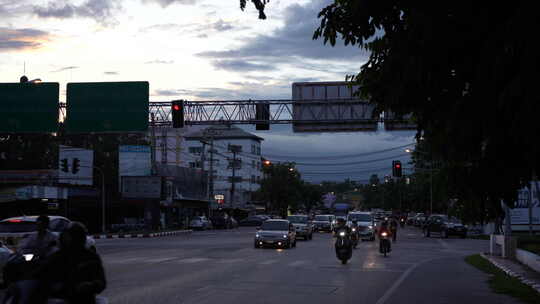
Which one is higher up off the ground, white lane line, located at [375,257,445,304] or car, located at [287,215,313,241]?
white lane line, located at [375,257,445,304]

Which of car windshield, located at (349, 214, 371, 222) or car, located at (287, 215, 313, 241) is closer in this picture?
car, located at (287, 215, 313, 241)

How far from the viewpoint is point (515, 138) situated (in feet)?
27.7

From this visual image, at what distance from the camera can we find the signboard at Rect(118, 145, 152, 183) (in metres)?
78.2

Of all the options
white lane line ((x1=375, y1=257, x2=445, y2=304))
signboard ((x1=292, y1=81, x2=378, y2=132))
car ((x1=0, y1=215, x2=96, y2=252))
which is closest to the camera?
white lane line ((x1=375, y1=257, x2=445, y2=304))

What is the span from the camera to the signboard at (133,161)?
78.2m

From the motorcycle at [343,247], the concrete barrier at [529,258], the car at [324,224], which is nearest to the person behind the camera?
the concrete barrier at [529,258]

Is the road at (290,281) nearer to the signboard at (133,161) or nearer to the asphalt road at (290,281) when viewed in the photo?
the asphalt road at (290,281)

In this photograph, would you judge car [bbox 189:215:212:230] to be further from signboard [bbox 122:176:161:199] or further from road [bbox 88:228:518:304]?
road [bbox 88:228:518:304]

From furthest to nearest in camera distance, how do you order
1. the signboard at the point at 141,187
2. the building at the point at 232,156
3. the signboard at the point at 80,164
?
the building at the point at 232,156, the signboard at the point at 141,187, the signboard at the point at 80,164

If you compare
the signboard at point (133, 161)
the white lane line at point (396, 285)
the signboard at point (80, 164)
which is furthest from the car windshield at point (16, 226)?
the signboard at point (133, 161)

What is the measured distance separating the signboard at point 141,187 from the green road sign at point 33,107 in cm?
3136

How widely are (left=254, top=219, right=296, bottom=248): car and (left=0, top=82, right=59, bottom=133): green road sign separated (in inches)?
511

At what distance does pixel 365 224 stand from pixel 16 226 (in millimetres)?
33993

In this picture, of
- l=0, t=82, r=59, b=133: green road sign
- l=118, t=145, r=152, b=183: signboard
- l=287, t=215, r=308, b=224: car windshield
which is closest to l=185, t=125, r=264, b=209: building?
l=118, t=145, r=152, b=183: signboard
